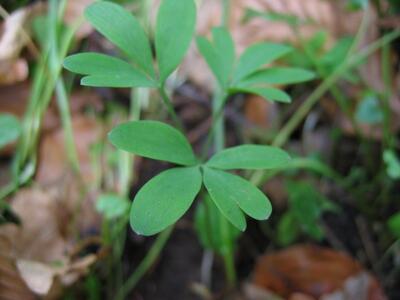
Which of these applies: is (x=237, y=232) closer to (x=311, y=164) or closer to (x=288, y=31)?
(x=311, y=164)

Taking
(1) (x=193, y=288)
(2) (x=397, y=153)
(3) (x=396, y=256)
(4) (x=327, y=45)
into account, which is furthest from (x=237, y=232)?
(4) (x=327, y=45)

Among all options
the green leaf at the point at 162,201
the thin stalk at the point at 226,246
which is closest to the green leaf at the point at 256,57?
the thin stalk at the point at 226,246

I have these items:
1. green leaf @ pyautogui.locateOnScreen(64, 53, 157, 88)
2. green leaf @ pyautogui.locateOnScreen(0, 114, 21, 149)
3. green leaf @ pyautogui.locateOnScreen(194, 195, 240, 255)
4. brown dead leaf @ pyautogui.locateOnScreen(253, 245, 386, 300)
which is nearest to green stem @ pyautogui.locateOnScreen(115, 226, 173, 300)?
green leaf @ pyautogui.locateOnScreen(194, 195, 240, 255)

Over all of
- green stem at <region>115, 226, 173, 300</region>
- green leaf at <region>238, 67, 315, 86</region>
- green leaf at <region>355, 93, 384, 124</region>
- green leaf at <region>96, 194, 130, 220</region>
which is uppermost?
green leaf at <region>238, 67, 315, 86</region>

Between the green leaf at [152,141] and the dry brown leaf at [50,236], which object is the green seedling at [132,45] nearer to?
the green leaf at [152,141]

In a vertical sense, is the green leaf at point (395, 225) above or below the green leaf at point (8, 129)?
below

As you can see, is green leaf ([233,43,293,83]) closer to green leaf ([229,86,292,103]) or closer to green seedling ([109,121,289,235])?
green leaf ([229,86,292,103])
